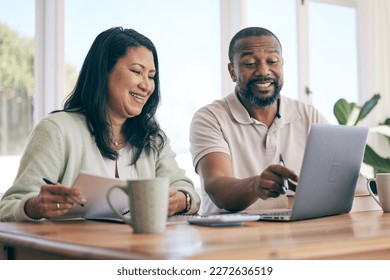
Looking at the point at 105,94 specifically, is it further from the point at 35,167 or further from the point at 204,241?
the point at 204,241

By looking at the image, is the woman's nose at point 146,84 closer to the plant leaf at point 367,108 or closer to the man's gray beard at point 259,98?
the man's gray beard at point 259,98

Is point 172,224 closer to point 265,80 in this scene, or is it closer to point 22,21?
point 265,80

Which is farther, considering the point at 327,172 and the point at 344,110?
the point at 344,110

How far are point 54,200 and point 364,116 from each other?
3.49 metres

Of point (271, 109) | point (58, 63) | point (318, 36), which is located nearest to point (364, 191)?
point (271, 109)

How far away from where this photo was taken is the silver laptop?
1.45 m

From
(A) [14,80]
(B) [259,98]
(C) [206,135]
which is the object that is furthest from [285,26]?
(C) [206,135]

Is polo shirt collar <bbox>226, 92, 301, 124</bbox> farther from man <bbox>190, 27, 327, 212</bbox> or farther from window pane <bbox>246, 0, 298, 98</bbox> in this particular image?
window pane <bbox>246, 0, 298, 98</bbox>

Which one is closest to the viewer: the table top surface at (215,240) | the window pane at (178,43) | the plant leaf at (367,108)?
the table top surface at (215,240)

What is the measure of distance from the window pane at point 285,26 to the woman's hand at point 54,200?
11.1 ft

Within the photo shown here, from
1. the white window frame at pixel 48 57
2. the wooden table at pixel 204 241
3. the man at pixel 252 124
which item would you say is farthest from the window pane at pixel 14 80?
the wooden table at pixel 204 241

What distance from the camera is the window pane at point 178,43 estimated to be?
3904 millimetres

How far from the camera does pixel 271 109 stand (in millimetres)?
2453

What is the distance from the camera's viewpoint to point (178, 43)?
4234 millimetres
